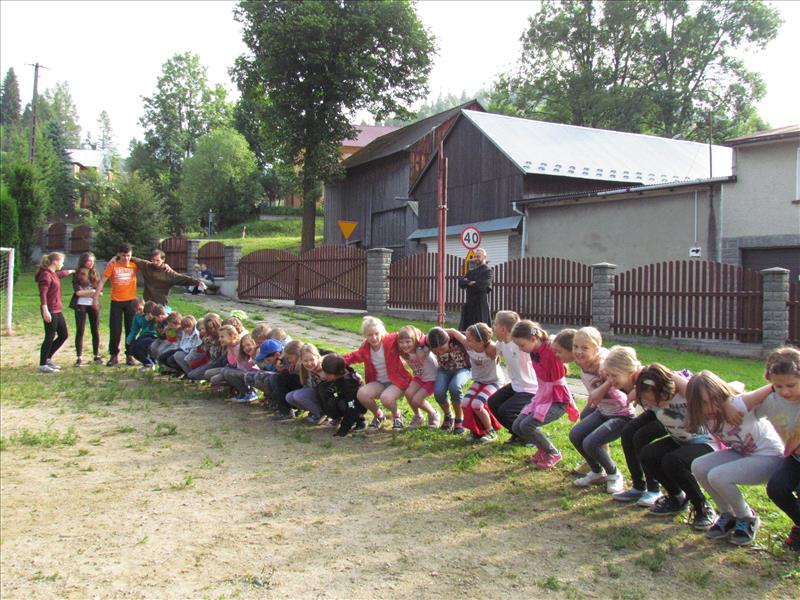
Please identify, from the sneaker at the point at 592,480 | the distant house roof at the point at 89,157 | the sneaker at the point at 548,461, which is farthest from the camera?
the distant house roof at the point at 89,157

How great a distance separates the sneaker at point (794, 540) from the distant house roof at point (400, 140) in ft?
101

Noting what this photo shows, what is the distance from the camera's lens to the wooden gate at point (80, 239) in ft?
122

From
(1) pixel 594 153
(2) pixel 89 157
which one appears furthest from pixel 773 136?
(2) pixel 89 157

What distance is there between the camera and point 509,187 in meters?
24.8

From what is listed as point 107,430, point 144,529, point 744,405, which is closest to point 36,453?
point 107,430

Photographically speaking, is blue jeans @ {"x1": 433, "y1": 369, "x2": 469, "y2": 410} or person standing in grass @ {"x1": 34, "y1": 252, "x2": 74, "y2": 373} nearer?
blue jeans @ {"x1": 433, "y1": 369, "x2": 469, "y2": 410}

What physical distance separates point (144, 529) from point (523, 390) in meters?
3.25

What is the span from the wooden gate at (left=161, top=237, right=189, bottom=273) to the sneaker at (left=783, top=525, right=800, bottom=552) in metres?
27.1

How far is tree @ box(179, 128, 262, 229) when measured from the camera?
182ft

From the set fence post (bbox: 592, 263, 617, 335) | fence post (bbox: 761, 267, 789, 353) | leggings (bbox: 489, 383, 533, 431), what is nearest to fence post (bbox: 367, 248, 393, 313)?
fence post (bbox: 592, 263, 617, 335)

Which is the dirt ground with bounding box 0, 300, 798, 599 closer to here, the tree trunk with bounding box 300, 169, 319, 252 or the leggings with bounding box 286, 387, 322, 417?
the leggings with bounding box 286, 387, 322, 417

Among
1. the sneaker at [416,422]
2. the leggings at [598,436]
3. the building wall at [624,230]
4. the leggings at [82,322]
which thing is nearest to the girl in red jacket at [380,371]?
the sneaker at [416,422]

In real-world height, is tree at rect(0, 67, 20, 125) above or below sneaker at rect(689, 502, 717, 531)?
above

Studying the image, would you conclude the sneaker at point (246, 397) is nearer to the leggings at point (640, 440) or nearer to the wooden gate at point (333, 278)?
the leggings at point (640, 440)
